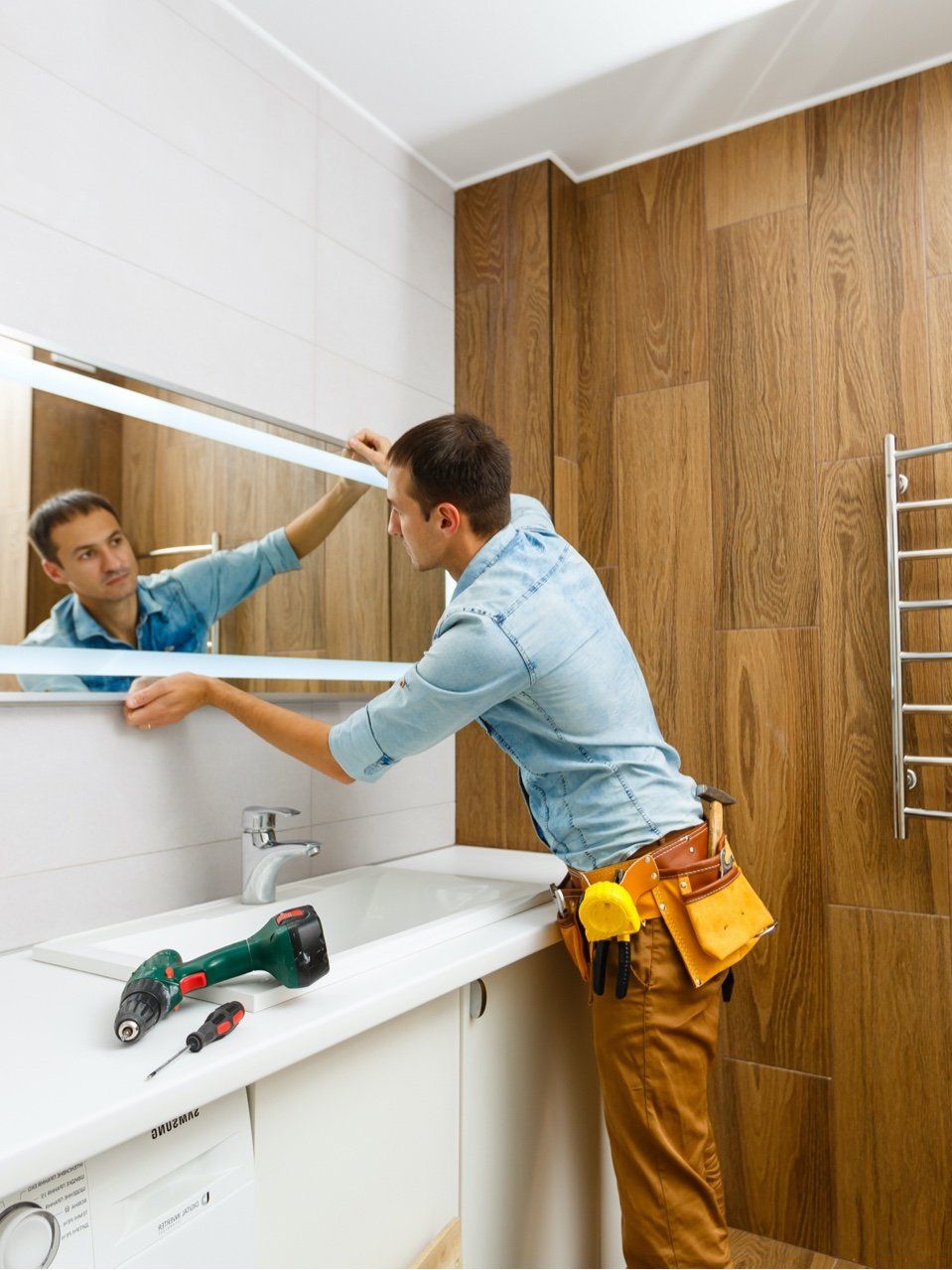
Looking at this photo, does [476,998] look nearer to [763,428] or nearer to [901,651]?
[901,651]


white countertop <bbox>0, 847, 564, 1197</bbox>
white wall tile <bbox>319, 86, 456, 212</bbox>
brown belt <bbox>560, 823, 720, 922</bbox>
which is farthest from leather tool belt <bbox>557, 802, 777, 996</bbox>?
white wall tile <bbox>319, 86, 456, 212</bbox>

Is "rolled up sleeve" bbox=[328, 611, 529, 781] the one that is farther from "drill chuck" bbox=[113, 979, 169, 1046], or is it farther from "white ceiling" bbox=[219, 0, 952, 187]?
"white ceiling" bbox=[219, 0, 952, 187]

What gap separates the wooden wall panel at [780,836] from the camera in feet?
6.77

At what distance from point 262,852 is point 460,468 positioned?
0.75 meters

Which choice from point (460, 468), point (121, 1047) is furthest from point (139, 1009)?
point (460, 468)

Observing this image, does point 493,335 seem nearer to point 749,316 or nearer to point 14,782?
point 749,316

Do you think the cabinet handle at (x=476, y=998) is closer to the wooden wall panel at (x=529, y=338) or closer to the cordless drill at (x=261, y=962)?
the cordless drill at (x=261, y=962)

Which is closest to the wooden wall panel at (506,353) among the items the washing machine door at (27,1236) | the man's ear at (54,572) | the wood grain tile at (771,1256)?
the wood grain tile at (771,1256)

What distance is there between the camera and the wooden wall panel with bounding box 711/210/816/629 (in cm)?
214

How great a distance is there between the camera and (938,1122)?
1.91 metres

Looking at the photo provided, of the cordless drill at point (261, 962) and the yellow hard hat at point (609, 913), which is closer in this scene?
the cordless drill at point (261, 962)

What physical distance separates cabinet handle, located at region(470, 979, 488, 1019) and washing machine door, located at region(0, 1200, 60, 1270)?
0.70 m

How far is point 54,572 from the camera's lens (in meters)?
1.42

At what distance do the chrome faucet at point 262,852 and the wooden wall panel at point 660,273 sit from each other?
1.39m
